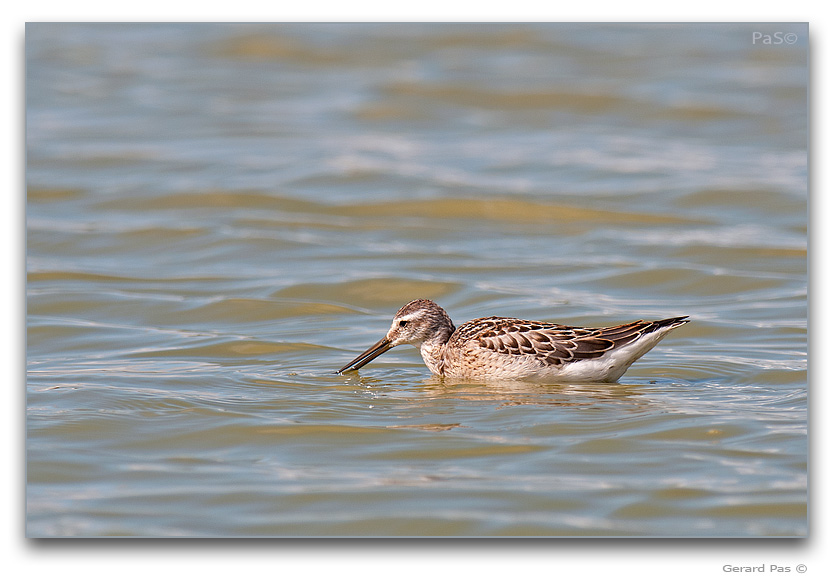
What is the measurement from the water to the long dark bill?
181 millimetres

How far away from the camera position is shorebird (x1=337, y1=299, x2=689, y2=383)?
31.8 ft

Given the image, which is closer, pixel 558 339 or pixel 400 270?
pixel 558 339

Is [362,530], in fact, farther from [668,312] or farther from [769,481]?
[668,312]

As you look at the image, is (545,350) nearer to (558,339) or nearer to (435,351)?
(558,339)

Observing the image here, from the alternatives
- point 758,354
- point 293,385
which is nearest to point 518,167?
point 758,354

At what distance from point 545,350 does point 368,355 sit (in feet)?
5.26

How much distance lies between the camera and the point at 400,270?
13898mm

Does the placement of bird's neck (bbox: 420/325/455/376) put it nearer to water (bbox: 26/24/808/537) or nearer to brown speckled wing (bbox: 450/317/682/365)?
water (bbox: 26/24/808/537)

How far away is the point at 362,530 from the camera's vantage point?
720 cm

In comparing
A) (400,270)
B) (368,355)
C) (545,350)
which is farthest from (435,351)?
(400,270)

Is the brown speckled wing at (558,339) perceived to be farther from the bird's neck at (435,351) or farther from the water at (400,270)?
the bird's neck at (435,351)

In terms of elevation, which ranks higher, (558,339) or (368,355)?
(558,339)

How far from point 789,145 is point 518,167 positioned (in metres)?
4.02

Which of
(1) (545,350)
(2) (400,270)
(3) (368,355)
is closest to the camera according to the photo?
(1) (545,350)
